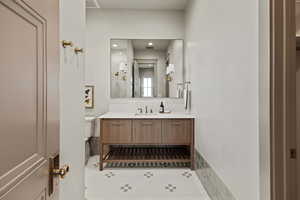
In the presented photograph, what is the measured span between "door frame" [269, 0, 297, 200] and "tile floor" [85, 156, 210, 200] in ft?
4.62

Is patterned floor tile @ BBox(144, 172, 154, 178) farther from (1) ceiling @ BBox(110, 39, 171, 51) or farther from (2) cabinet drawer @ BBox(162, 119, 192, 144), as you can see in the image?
(1) ceiling @ BBox(110, 39, 171, 51)

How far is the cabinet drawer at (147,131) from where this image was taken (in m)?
3.26

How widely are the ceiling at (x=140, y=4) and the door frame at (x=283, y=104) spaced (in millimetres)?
2742

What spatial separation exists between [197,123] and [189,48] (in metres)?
1.26

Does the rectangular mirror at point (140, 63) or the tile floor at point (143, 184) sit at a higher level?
the rectangular mirror at point (140, 63)

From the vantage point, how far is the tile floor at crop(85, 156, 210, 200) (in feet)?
7.84

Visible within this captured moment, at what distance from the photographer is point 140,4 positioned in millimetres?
3699

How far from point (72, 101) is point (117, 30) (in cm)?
292

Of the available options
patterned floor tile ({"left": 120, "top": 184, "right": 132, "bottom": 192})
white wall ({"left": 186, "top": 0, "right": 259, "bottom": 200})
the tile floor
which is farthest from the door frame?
patterned floor tile ({"left": 120, "top": 184, "right": 132, "bottom": 192})

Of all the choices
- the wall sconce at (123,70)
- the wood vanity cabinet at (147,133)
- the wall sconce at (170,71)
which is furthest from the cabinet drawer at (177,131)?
the wall sconce at (123,70)

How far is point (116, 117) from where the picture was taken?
3240 mm

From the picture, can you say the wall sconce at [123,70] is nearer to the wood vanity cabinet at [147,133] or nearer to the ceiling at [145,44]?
the ceiling at [145,44]

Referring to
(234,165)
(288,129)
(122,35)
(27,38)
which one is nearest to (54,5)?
(27,38)

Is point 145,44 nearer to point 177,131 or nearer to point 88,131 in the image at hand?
point 177,131
